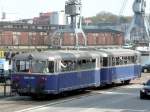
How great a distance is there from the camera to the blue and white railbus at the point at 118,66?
120 feet

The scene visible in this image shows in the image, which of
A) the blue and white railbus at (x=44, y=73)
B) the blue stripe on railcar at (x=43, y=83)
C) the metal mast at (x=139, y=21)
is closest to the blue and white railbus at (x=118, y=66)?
the blue and white railbus at (x=44, y=73)

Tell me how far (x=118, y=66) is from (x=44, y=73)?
1231 cm

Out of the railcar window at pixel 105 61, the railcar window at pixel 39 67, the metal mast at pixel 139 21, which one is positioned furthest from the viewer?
the metal mast at pixel 139 21

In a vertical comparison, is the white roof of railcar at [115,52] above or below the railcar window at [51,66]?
above

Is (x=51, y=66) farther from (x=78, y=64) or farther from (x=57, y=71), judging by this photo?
(x=78, y=64)

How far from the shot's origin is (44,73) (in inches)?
1088

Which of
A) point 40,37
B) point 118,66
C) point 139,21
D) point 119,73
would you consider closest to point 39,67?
point 118,66

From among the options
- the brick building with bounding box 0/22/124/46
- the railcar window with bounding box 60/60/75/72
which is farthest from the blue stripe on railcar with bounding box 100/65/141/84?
the brick building with bounding box 0/22/124/46

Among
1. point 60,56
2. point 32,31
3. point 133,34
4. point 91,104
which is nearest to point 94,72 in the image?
point 60,56

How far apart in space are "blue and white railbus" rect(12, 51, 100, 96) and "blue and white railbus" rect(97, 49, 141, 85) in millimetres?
6063

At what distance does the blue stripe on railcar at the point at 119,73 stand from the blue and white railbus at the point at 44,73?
595 cm

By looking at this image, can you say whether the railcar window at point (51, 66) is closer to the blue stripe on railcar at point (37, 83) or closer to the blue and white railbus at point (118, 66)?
the blue stripe on railcar at point (37, 83)

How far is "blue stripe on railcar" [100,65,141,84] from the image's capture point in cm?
3647

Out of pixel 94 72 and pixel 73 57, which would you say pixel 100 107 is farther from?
pixel 94 72
